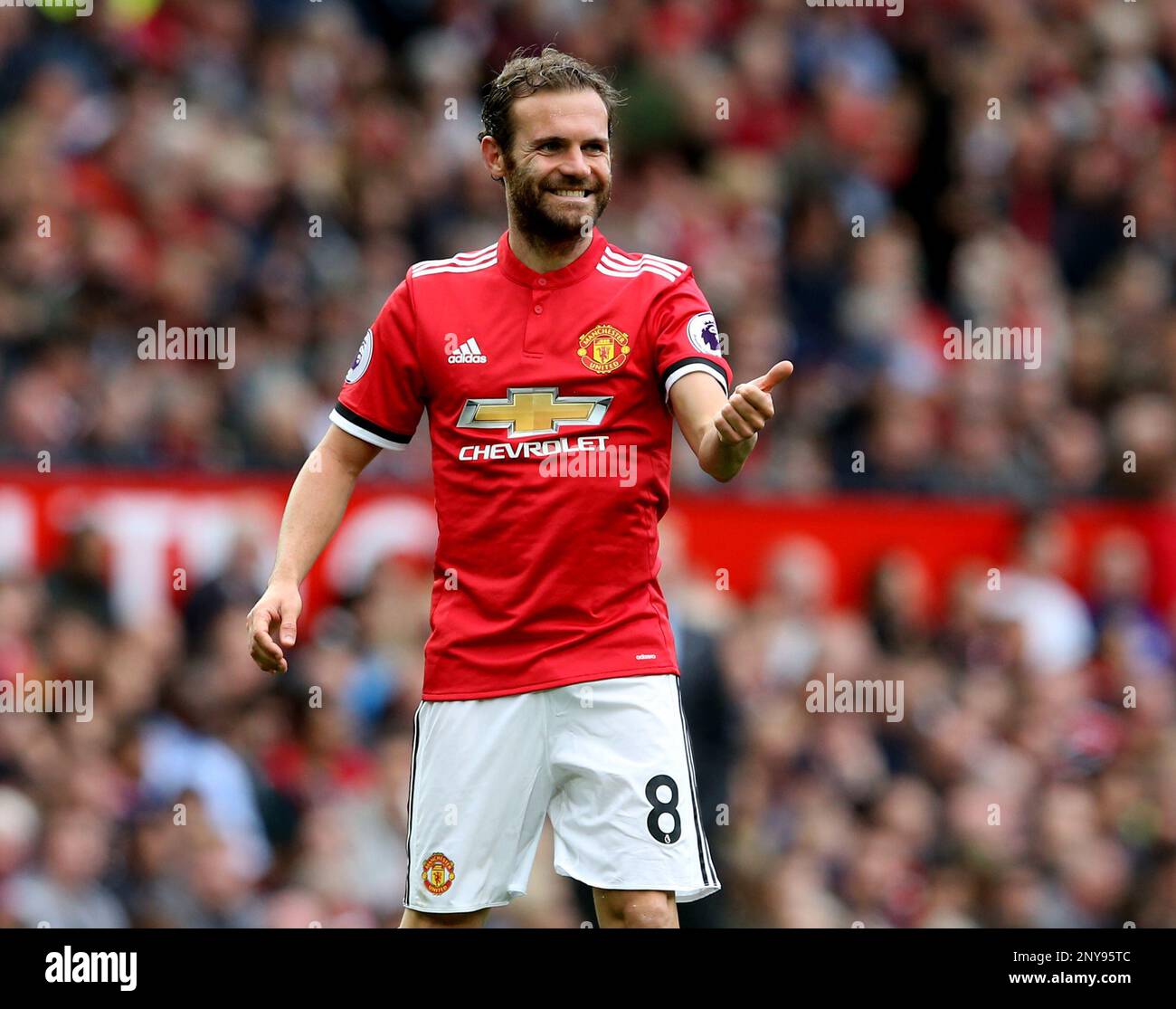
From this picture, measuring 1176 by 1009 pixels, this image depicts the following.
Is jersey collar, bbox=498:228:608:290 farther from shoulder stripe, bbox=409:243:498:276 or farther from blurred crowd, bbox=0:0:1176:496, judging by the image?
blurred crowd, bbox=0:0:1176:496

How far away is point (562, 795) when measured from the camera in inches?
215

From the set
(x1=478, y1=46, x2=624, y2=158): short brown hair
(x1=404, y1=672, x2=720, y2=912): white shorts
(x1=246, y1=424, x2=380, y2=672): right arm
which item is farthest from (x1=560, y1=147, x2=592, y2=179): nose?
(x1=404, y1=672, x2=720, y2=912): white shorts

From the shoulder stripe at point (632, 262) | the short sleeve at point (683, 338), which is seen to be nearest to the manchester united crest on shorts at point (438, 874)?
the short sleeve at point (683, 338)

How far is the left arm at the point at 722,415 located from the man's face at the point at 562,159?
1.70 feet

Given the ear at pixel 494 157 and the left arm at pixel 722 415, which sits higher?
the ear at pixel 494 157

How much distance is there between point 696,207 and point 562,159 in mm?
8095

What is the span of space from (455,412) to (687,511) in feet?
17.8

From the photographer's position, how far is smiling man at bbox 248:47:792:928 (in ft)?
17.5

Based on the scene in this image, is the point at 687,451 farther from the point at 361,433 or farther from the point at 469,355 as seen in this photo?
the point at 469,355

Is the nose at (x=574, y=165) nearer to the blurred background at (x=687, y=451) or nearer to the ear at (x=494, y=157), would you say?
the ear at (x=494, y=157)

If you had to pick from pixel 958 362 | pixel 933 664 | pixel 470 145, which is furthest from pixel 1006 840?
pixel 470 145

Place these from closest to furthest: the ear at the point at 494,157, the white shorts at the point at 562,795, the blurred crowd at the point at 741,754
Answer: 1. the white shorts at the point at 562,795
2. the ear at the point at 494,157
3. the blurred crowd at the point at 741,754

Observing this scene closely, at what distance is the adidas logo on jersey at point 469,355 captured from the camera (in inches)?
217

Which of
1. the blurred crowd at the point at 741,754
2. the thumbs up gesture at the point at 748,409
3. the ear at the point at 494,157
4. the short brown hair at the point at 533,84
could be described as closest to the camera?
the thumbs up gesture at the point at 748,409
